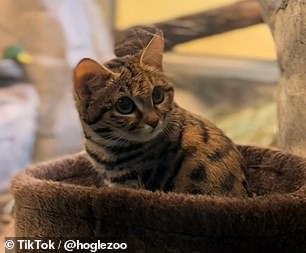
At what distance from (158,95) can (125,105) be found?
70 millimetres

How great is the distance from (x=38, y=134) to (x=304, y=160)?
5.89ft

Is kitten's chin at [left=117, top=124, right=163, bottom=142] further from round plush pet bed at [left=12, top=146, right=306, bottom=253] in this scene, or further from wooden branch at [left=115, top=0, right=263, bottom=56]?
wooden branch at [left=115, top=0, right=263, bottom=56]

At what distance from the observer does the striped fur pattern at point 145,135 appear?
0.92 metres

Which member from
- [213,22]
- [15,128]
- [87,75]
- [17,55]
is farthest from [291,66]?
[17,55]

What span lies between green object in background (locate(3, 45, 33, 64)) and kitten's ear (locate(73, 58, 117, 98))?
179 cm

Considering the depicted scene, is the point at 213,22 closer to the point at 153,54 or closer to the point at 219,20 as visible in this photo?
the point at 219,20

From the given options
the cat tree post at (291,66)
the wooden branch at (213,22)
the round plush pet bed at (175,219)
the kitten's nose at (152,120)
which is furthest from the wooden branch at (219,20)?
the round plush pet bed at (175,219)

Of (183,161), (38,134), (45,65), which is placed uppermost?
(183,161)

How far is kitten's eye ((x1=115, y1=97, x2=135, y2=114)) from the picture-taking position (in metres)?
0.92

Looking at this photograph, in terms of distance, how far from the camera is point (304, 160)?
102cm

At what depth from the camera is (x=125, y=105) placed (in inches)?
36.2

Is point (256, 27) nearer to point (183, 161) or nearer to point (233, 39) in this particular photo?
point (233, 39)

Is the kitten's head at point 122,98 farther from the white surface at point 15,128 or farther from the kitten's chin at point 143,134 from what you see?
the white surface at point 15,128

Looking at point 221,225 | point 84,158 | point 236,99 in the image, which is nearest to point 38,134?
point 236,99
